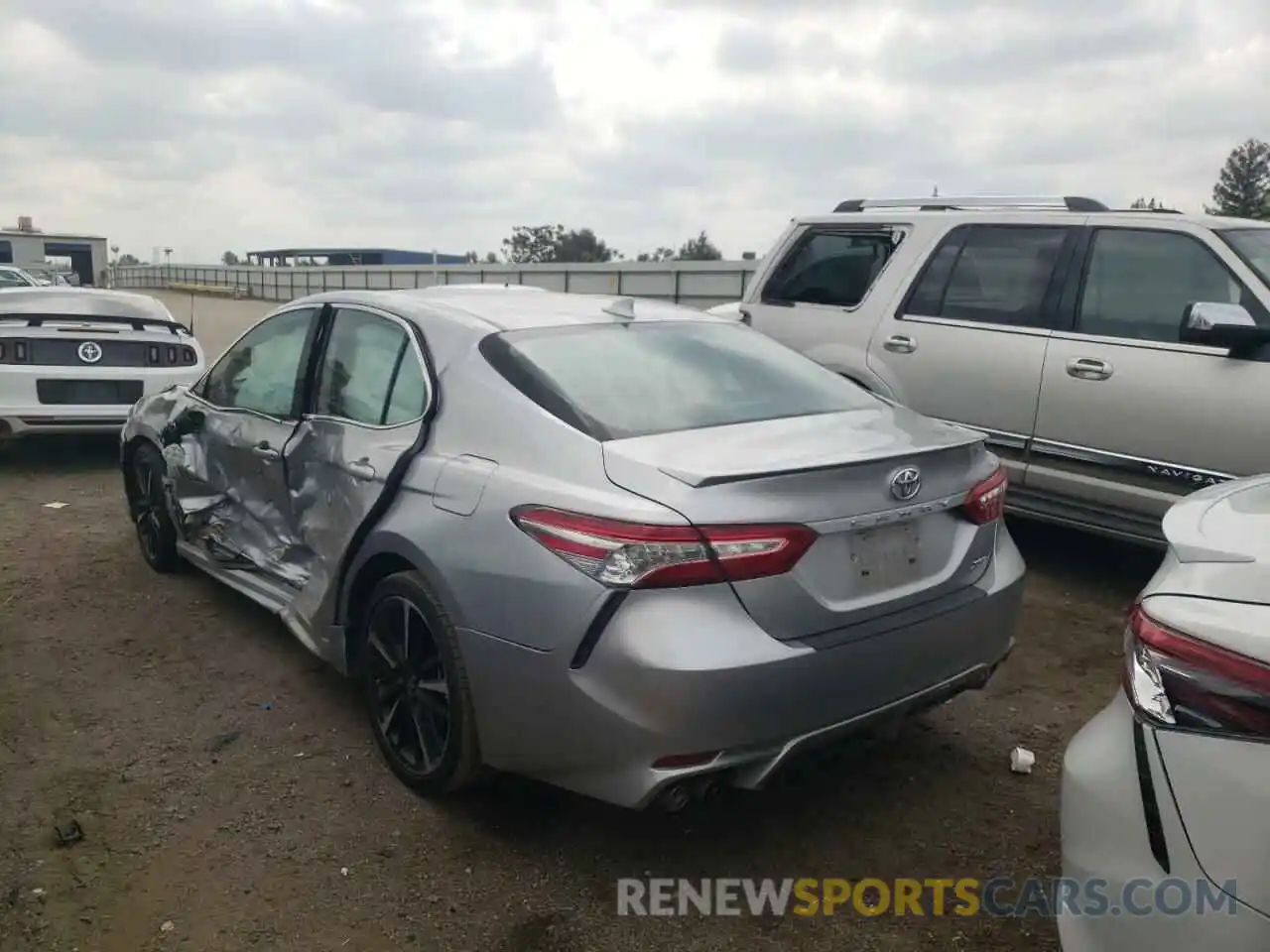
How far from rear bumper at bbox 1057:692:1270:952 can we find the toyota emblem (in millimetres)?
900

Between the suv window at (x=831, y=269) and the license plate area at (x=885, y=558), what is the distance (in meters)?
3.69

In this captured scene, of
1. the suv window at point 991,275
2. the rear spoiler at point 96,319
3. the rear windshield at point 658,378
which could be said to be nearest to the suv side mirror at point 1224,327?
the suv window at point 991,275

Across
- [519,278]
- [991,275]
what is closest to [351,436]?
[991,275]

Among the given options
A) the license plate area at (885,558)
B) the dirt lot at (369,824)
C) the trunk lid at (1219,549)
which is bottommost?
the dirt lot at (369,824)

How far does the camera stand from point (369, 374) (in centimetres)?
384

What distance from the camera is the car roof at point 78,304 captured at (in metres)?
7.88

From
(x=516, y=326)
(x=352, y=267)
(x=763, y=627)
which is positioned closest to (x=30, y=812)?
(x=516, y=326)

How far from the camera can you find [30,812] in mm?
3328

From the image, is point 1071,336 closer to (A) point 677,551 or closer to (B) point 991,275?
(B) point 991,275

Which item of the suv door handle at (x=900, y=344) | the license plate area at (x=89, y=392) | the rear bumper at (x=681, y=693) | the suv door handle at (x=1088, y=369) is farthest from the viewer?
the license plate area at (x=89, y=392)

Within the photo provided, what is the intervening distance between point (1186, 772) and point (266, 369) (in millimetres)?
3879

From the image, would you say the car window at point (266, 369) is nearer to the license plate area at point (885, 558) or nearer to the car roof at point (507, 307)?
the car roof at point (507, 307)

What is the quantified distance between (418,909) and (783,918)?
3.17 feet

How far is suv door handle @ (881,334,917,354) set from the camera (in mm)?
6023
